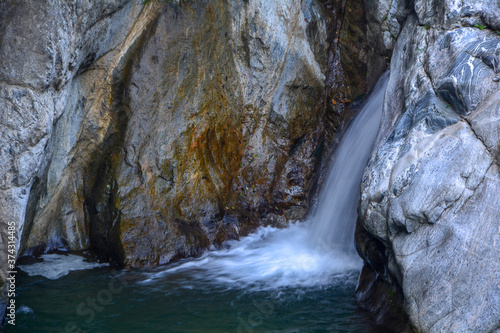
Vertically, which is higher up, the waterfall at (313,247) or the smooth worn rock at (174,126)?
the smooth worn rock at (174,126)

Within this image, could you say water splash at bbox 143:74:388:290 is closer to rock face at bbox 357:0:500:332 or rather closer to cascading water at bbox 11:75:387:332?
cascading water at bbox 11:75:387:332

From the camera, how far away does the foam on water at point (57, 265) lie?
20.0ft

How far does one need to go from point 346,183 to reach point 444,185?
9.45 ft

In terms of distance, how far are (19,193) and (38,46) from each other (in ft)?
5.76

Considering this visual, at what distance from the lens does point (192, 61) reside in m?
7.20

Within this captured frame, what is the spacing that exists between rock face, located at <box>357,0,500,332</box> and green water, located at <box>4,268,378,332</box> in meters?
0.51

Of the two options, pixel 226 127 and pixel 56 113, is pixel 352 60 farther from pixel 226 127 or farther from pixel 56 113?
pixel 56 113

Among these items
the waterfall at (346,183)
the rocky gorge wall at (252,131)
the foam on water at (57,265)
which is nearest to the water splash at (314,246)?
the waterfall at (346,183)

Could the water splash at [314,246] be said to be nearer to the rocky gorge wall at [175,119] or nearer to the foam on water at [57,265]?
the rocky gorge wall at [175,119]

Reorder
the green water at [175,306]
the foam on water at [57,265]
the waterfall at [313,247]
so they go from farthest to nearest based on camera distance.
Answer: the foam on water at [57,265] → the waterfall at [313,247] → the green water at [175,306]

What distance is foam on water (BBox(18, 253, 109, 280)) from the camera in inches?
240

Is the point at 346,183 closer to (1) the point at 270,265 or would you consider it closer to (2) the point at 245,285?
(1) the point at 270,265

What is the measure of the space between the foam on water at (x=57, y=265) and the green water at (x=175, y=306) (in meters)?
0.14

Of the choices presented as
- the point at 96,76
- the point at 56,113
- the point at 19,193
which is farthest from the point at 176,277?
the point at 96,76
